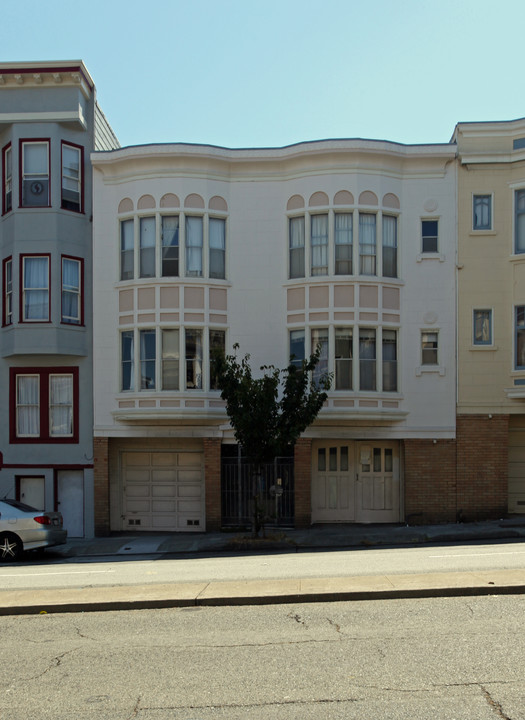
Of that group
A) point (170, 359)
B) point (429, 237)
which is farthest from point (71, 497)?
point (429, 237)

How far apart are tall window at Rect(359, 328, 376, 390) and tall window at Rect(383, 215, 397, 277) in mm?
1793

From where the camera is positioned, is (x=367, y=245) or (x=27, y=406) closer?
(x=367, y=245)

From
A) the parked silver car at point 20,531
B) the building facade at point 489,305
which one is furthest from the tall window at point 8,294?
the building facade at point 489,305

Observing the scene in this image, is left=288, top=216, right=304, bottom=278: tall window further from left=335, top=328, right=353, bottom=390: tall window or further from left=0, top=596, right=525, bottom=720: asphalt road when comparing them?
left=0, top=596, right=525, bottom=720: asphalt road

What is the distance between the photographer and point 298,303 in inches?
848

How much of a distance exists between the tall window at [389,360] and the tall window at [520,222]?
4212 mm

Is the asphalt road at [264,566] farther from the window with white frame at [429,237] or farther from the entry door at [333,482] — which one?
the window with white frame at [429,237]

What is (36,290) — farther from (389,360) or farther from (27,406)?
(389,360)

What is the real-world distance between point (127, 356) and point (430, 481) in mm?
9194

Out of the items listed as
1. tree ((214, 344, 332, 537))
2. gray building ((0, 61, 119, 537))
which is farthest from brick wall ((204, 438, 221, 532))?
gray building ((0, 61, 119, 537))

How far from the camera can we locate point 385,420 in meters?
21.2

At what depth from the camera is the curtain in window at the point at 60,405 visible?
2228 cm

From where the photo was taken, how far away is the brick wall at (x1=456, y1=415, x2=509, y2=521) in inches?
835

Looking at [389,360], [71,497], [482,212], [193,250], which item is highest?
[482,212]
